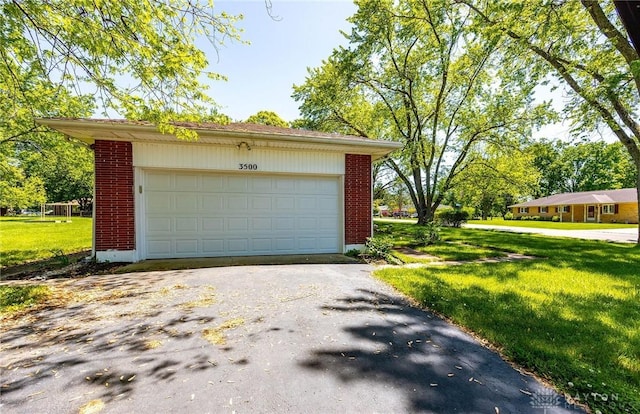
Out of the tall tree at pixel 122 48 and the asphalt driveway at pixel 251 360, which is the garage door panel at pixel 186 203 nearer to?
the tall tree at pixel 122 48

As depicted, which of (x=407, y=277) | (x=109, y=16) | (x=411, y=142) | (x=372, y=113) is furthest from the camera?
(x=372, y=113)

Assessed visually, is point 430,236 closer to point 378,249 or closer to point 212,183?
point 378,249

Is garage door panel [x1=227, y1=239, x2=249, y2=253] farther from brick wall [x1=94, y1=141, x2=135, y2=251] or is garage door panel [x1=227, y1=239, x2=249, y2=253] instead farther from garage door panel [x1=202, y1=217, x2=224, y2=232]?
brick wall [x1=94, y1=141, x2=135, y2=251]

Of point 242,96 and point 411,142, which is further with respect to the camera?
point 411,142

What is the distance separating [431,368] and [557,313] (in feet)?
7.67

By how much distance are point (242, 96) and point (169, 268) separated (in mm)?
5193

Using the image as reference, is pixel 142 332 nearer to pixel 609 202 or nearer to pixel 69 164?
pixel 69 164

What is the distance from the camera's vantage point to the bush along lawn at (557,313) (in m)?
2.23

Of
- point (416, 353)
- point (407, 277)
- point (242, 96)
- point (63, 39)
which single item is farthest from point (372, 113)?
point (416, 353)

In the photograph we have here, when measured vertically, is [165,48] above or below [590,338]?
above

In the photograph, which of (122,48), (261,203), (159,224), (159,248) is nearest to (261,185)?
(261,203)

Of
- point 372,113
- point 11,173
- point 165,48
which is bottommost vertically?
point 11,173

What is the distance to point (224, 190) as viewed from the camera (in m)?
7.30

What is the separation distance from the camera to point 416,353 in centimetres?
265
